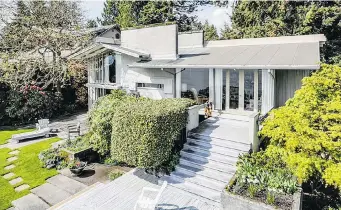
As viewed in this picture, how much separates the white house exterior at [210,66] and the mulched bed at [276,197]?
7927 mm

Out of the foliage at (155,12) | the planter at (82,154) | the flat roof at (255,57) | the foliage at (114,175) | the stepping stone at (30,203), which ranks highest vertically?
the foliage at (155,12)

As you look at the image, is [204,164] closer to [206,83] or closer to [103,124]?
[103,124]

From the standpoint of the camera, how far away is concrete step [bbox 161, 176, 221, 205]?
11.6m

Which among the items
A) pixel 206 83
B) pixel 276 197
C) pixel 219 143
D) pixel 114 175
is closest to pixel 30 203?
pixel 114 175

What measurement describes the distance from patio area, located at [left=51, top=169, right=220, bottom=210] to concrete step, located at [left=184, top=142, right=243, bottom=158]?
2.78 meters

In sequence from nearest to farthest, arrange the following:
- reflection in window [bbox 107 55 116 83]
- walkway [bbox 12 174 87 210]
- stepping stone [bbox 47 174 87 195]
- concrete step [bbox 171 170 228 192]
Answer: concrete step [bbox 171 170 228 192] → walkway [bbox 12 174 87 210] → stepping stone [bbox 47 174 87 195] → reflection in window [bbox 107 55 116 83]

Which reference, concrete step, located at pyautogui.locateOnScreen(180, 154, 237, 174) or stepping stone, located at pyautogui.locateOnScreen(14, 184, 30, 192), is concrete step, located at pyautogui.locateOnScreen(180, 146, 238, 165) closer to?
concrete step, located at pyautogui.locateOnScreen(180, 154, 237, 174)

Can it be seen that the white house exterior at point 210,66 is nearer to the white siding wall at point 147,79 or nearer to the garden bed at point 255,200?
the white siding wall at point 147,79

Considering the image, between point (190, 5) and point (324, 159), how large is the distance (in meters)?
56.3

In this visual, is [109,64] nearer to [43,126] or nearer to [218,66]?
[43,126]

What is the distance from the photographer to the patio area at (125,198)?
36.4 feet

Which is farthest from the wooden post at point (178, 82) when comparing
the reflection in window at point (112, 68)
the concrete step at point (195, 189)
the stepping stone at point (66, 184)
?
the stepping stone at point (66, 184)

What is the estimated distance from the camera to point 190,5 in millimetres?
59406

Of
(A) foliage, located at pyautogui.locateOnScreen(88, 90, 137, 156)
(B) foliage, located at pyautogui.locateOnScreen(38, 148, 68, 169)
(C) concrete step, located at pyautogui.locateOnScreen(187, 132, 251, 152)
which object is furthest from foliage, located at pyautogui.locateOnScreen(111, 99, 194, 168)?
(B) foliage, located at pyautogui.locateOnScreen(38, 148, 68, 169)
